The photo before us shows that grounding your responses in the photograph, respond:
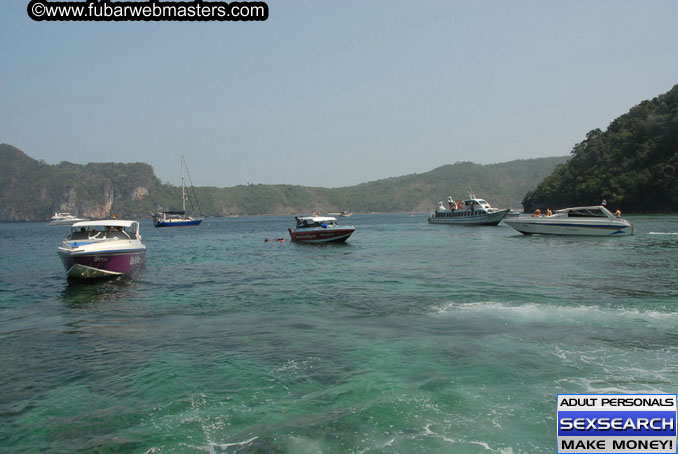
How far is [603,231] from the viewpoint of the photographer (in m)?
42.9

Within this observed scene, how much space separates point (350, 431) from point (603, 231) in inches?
1755

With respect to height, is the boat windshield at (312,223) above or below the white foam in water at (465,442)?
above

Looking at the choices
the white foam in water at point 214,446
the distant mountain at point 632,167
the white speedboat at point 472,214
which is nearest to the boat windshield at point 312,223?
the white foam in water at point 214,446

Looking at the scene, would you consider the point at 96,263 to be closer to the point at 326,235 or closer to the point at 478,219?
the point at 326,235

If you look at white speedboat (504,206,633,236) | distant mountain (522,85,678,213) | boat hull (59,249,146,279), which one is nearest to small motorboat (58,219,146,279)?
boat hull (59,249,146,279)

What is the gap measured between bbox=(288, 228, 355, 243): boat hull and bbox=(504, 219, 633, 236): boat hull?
Result: 20.0m

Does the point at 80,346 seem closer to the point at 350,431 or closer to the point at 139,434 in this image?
the point at 139,434

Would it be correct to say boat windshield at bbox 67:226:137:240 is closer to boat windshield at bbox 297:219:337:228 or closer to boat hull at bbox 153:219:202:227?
boat windshield at bbox 297:219:337:228

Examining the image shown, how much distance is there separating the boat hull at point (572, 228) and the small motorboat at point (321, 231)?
20213mm

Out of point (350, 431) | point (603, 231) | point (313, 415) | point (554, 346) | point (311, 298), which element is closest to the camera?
point (350, 431)

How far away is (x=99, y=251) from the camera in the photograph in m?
20.8

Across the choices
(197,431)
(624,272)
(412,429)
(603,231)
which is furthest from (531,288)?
(603,231)

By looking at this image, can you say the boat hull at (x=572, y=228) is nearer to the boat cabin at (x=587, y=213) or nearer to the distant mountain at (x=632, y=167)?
the boat cabin at (x=587, y=213)

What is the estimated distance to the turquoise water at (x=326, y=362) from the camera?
252 inches
